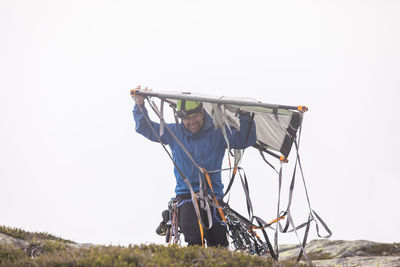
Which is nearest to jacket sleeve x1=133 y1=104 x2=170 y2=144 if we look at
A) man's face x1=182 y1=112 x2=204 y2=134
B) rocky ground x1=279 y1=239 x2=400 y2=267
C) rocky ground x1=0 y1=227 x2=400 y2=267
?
man's face x1=182 y1=112 x2=204 y2=134

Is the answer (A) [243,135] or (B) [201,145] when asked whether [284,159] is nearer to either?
(A) [243,135]

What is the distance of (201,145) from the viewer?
8.87 m

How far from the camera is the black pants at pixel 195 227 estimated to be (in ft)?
27.3

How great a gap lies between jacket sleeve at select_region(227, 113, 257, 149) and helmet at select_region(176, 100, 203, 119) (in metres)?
0.95

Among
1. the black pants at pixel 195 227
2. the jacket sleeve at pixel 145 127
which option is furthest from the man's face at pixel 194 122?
the black pants at pixel 195 227

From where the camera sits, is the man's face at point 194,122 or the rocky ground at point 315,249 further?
the man's face at point 194,122

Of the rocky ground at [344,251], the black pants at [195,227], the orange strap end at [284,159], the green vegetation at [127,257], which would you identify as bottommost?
the rocky ground at [344,251]

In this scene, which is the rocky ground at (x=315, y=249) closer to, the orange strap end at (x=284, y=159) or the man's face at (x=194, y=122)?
the orange strap end at (x=284, y=159)

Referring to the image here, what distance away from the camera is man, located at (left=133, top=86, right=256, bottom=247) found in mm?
8742

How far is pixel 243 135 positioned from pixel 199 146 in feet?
3.29

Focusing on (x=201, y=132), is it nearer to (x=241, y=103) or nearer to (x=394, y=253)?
(x=241, y=103)

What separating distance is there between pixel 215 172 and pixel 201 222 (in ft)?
4.01

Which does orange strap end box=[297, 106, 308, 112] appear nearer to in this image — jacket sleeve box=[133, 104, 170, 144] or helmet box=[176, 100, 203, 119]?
helmet box=[176, 100, 203, 119]

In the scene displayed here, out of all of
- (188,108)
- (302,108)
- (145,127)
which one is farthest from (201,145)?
(302,108)
